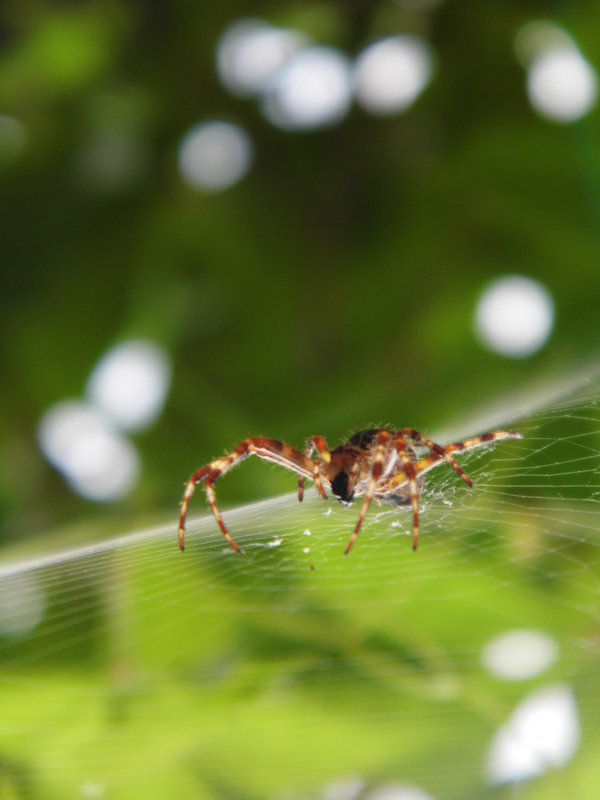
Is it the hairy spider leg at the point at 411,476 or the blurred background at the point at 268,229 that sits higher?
the blurred background at the point at 268,229

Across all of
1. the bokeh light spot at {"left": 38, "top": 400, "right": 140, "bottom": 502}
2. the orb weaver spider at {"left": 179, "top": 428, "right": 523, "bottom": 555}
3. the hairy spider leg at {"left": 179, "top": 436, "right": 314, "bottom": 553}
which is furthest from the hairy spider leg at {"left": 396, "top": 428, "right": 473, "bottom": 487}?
the bokeh light spot at {"left": 38, "top": 400, "right": 140, "bottom": 502}

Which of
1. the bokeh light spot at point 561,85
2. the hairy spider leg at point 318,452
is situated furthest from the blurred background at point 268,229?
the hairy spider leg at point 318,452

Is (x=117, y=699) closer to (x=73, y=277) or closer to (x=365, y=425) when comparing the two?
(x=365, y=425)

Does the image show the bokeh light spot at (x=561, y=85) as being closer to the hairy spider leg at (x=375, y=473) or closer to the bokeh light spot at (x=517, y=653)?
the hairy spider leg at (x=375, y=473)

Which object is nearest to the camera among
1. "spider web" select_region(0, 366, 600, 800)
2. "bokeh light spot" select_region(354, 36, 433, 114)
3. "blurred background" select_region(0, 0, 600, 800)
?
"spider web" select_region(0, 366, 600, 800)

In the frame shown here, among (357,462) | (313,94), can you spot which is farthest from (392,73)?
(357,462)

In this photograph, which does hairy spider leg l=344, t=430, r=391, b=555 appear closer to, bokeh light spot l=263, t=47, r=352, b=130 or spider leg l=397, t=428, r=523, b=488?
spider leg l=397, t=428, r=523, b=488
